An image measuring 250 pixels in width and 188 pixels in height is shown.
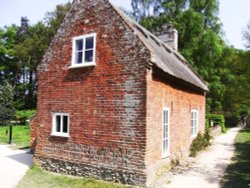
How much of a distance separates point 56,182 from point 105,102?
3621 mm

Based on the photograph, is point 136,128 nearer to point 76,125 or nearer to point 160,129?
point 160,129

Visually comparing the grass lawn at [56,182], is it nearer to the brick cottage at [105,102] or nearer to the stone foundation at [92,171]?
the stone foundation at [92,171]

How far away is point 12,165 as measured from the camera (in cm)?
1307

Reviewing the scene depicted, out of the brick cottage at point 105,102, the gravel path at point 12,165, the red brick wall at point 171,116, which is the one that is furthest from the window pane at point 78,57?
the gravel path at point 12,165

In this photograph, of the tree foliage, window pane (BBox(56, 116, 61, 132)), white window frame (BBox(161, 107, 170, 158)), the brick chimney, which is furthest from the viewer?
the tree foliage

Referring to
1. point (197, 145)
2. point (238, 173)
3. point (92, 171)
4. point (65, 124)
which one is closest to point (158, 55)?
point (65, 124)

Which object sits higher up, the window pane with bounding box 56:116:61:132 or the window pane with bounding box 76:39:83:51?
the window pane with bounding box 76:39:83:51

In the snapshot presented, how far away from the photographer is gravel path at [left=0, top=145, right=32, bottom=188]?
413 inches

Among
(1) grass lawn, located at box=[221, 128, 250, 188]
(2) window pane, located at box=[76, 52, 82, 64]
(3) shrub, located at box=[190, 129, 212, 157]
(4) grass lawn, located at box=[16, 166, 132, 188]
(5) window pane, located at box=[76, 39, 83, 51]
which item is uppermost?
(5) window pane, located at box=[76, 39, 83, 51]

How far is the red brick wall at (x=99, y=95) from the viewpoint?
32.8 ft

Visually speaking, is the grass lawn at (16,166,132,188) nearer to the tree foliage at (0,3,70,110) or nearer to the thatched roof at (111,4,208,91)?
the thatched roof at (111,4,208,91)

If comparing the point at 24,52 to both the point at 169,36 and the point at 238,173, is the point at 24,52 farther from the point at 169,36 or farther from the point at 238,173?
the point at 238,173

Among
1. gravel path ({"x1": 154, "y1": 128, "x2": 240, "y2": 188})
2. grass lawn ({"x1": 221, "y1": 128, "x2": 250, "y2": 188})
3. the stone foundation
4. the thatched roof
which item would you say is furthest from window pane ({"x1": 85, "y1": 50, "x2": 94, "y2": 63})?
grass lawn ({"x1": 221, "y1": 128, "x2": 250, "y2": 188})

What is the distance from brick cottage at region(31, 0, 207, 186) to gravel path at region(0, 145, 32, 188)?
1033 millimetres
